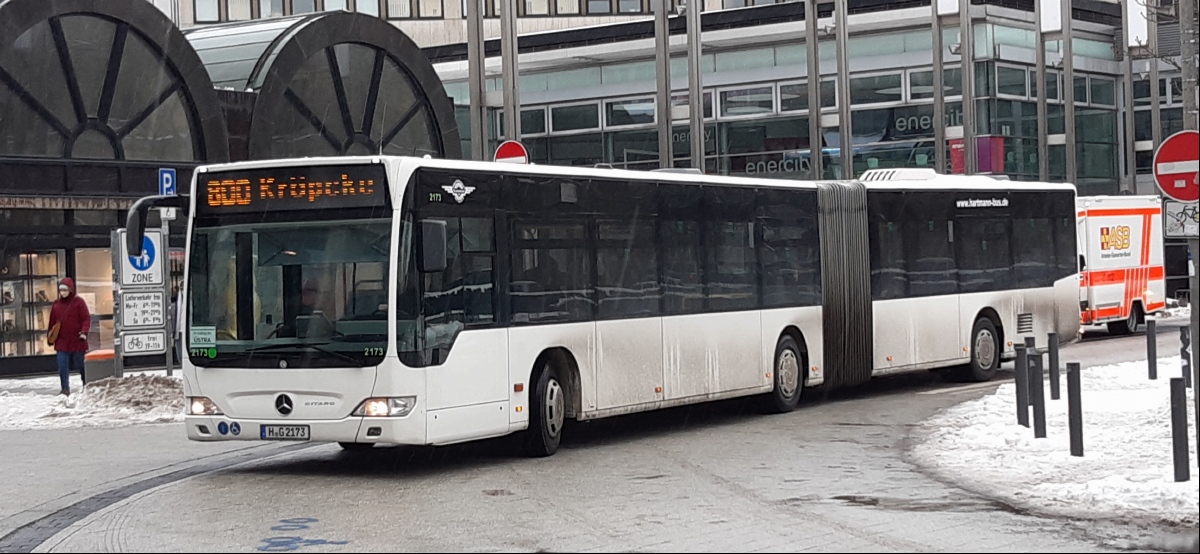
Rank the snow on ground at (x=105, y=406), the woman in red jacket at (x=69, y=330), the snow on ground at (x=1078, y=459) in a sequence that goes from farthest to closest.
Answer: the woman in red jacket at (x=69, y=330)
the snow on ground at (x=105, y=406)
the snow on ground at (x=1078, y=459)

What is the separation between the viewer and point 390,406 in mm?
13703

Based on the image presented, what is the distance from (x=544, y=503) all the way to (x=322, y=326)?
9.52ft

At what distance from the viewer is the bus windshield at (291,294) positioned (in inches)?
542

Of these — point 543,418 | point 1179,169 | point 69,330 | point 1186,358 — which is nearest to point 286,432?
point 543,418

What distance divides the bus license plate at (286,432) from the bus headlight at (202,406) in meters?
0.52

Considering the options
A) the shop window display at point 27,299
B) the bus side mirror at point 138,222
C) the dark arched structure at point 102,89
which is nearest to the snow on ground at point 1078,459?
the bus side mirror at point 138,222

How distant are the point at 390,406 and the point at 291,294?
4.09 feet

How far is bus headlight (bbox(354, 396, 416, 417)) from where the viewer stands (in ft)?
45.0

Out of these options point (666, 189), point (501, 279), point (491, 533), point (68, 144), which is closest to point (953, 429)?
point (666, 189)

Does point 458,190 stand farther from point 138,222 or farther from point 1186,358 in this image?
point 1186,358

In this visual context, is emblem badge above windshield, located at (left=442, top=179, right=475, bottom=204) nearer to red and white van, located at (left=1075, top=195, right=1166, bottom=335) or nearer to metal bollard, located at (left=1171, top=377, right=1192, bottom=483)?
metal bollard, located at (left=1171, top=377, right=1192, bottom=483)

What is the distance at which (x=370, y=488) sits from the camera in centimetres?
1318

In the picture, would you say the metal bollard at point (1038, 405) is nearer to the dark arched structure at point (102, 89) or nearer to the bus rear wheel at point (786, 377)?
the bus rear wheel at point (786, 377)

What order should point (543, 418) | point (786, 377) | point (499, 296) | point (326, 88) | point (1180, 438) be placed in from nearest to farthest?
1. point (1180, 438)
2. point (499, 296)
3. point (543, 418)
4. point (786, 377)
5. point (326, 88)
